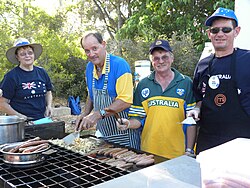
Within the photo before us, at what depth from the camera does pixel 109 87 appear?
2.98 meters

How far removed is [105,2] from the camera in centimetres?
1608

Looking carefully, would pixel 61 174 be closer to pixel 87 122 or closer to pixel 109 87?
pixel 87 122

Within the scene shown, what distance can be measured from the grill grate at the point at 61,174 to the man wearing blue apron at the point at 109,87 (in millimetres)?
821

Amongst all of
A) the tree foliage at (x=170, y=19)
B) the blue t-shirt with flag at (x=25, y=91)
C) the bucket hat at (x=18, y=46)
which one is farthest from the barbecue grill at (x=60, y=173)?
the tree foliage at (x=170, y=19)

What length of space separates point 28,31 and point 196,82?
8.49 m

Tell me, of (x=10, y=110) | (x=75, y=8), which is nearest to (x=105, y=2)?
(x=75, y=8)

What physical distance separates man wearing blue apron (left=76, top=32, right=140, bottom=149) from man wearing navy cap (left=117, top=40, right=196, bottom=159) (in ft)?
0.63

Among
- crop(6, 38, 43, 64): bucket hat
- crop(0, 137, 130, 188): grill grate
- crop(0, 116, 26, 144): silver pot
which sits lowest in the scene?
crop(0, 137, 130, 188): grill grate

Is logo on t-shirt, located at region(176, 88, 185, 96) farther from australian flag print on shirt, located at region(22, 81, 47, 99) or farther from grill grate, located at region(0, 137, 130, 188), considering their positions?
australian flag print on shirt, located at region(22, 81, 47, 99)

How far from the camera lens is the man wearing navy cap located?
2.71m

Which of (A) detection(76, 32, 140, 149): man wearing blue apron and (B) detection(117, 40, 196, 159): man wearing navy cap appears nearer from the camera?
(B) detection(117, 40, 196, 159): man wearing navy cap

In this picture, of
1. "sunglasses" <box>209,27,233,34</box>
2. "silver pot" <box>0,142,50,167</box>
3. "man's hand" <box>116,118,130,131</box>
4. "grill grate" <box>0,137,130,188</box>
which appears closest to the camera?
"grill grate" <box>0,137,130,188</box>

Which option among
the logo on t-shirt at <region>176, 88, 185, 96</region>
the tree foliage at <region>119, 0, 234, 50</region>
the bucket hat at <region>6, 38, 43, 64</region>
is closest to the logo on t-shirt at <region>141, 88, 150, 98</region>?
the logo on t-shirt at <region>176, 88, 185, 96</region>

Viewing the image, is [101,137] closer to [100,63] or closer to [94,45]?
[100,63]
